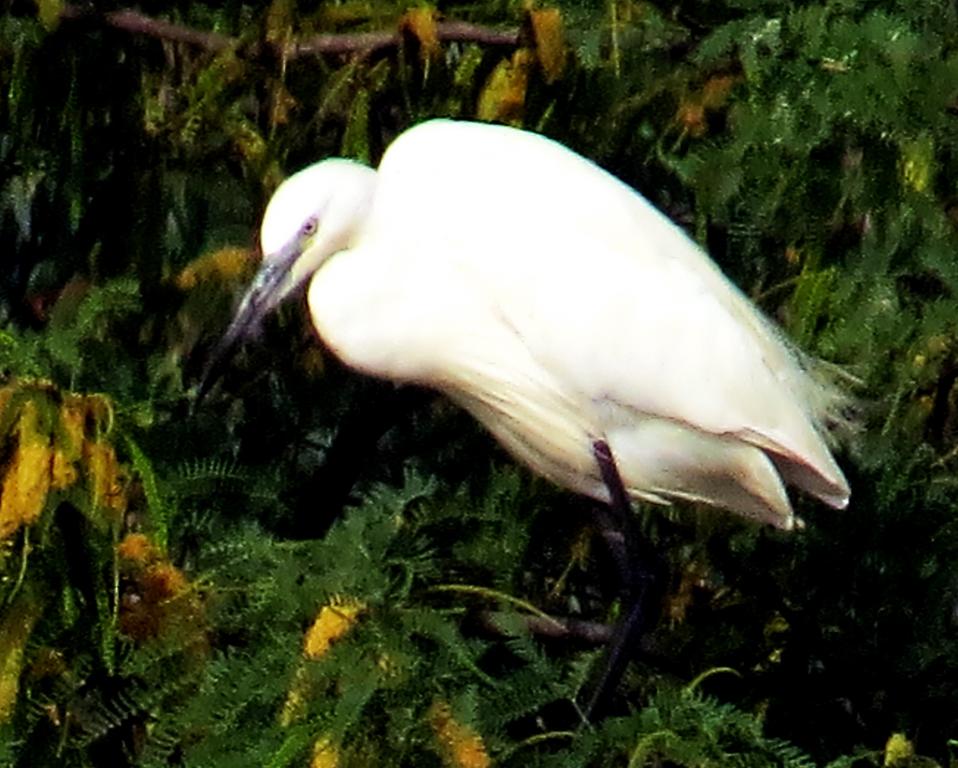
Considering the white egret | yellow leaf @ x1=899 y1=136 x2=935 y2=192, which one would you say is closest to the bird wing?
the white egret

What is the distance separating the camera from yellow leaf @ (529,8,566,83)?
2.23m

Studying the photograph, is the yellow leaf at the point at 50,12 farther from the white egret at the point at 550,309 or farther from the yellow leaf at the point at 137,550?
the yellow leaf at the point at 137,550

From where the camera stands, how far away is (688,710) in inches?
77.0

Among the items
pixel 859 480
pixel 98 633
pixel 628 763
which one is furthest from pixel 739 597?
pixel 98 633

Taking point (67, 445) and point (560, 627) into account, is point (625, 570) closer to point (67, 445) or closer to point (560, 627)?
point (560, 627)

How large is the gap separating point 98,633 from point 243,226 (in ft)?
2.70

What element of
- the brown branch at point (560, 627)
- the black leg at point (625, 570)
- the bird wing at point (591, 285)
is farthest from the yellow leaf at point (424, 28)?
the brown branch at point (560, 627)

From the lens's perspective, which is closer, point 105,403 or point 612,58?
point 105,403

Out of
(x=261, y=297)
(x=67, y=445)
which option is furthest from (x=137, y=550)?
(x=261, y=297)

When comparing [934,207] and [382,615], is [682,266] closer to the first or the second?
[934,207]

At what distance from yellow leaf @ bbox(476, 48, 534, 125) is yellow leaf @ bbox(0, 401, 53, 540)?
2.60ft

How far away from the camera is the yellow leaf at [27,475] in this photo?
164 cm

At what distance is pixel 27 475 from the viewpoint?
64.8 inches

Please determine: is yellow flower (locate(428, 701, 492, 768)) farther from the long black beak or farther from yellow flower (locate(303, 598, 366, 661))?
the long black beak
